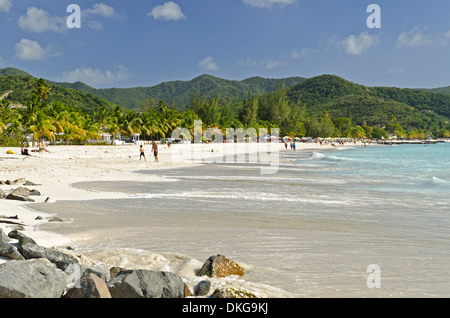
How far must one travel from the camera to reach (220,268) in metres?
4.71

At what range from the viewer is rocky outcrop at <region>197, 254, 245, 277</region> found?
4.64 m

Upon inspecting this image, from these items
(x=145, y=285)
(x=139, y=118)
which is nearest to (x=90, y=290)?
(x=145, y=285)

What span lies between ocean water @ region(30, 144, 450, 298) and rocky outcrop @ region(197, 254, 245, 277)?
174 millimetres

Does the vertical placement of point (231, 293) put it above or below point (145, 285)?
below

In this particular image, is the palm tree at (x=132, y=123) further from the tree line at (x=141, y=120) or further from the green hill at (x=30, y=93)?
the green hill at (x=30, y=93)

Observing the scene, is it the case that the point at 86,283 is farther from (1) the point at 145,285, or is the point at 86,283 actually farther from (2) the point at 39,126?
(2) the point at 39,126

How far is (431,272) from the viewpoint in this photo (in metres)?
5.04

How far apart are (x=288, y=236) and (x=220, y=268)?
2.60 metres

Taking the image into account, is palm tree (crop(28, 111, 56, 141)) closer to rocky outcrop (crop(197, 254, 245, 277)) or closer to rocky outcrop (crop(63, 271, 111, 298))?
rocky outcrop (crop(197, 254, 245, 277))

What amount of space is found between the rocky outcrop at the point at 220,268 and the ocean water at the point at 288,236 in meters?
0.17
